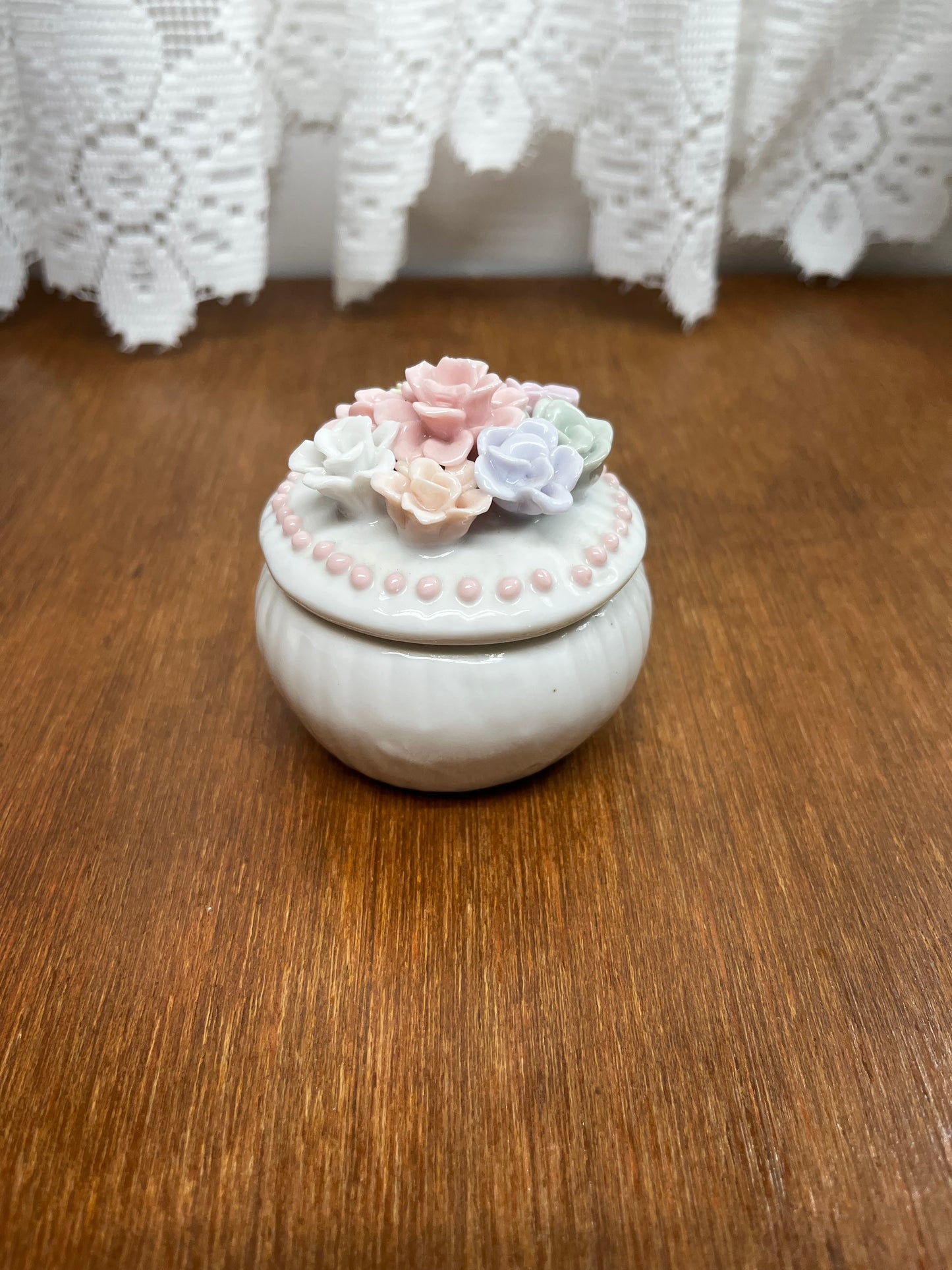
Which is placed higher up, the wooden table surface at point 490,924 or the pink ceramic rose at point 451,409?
the pink ceramic rose at point 451,409

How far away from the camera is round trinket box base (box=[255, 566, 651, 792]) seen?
506 mm

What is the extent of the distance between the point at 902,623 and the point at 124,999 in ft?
2.00

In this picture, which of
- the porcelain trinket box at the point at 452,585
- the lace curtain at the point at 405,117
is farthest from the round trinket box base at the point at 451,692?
the lace curtain at the point at 405,117

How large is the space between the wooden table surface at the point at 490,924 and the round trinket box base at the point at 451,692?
5 centimetres

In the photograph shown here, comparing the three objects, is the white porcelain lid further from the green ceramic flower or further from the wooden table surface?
the wooden table surface

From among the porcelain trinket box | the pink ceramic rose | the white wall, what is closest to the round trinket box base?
the porcelain trinket box

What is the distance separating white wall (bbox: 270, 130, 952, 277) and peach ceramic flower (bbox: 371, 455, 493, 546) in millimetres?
839

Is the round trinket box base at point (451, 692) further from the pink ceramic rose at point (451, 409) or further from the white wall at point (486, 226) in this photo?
the white wall at point (486, 226)

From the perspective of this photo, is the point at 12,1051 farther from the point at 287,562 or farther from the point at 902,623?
the point at 902,623

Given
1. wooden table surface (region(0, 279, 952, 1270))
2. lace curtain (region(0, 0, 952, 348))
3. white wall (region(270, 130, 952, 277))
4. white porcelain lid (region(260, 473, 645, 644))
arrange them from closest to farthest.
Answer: wooden table surface (region(0, 279, 952, 1270))
white porcelain lid (region(260, 473, 645, 644))
lace curtain (region(0, 0, 952, 348))
white wall (region(270, 130, 952, 277))

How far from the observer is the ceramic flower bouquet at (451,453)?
50cm

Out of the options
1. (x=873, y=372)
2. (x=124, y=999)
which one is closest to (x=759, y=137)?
(x=873, y=372)

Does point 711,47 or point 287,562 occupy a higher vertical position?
point 711,47

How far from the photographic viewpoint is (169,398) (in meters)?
1.02
